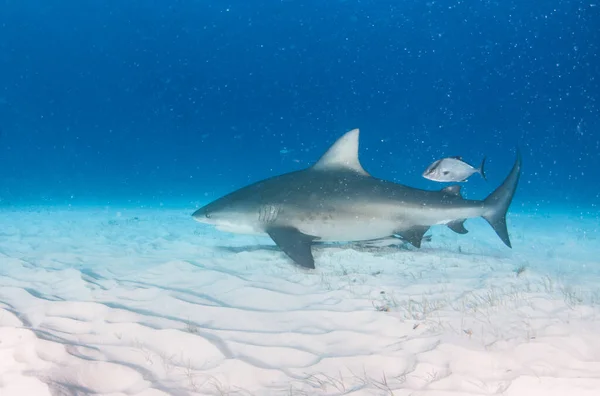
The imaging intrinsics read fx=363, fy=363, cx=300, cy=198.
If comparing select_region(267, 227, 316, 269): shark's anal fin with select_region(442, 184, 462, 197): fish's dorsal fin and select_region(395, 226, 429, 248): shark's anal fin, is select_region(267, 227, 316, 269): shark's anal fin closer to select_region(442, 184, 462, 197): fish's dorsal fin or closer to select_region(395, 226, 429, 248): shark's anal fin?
select_region(395, 226, 429, 248): shark's anal fin

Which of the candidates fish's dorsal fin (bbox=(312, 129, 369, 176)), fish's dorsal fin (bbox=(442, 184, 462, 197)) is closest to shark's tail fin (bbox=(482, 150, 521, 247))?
fish's dorsal fin (bbox=(442, 184, 462, 197))

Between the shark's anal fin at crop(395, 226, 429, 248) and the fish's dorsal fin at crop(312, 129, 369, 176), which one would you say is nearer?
the shark's anal fin at crop(395, 226, 429, 248)

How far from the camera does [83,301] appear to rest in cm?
421

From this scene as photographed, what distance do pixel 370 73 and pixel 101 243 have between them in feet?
370

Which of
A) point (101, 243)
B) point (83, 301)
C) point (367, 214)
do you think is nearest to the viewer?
point (83, 301)

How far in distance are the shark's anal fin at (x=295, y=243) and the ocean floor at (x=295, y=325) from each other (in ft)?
1.08

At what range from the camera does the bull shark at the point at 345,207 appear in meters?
6.25

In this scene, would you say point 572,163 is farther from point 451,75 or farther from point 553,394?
point 553,394

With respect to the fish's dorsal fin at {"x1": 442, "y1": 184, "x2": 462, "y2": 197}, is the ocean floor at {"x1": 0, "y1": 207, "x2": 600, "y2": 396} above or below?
below

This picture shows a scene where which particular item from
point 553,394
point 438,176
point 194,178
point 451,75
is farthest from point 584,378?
point 451,75

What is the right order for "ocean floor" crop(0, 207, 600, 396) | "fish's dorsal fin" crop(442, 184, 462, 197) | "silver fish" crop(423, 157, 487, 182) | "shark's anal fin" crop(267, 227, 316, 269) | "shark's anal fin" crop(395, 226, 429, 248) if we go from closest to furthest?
"ocean floor" crop(0, 207, 600, 396), "shark's anal fin" crop(267, 227, 316, 269), "shark's anal fin" crop(395, 226, 429, 248), "fish's dorsal fin" crop(442, 184, 462, 197), "silver fish" crop(423, 157, 487, 182)

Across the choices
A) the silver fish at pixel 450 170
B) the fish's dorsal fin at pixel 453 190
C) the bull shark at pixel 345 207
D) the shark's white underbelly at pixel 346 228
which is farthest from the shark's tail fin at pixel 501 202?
the shark's white underbelly at pixel 346 228

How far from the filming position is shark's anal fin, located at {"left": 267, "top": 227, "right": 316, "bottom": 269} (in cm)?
534

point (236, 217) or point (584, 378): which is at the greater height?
point (236, 217)
